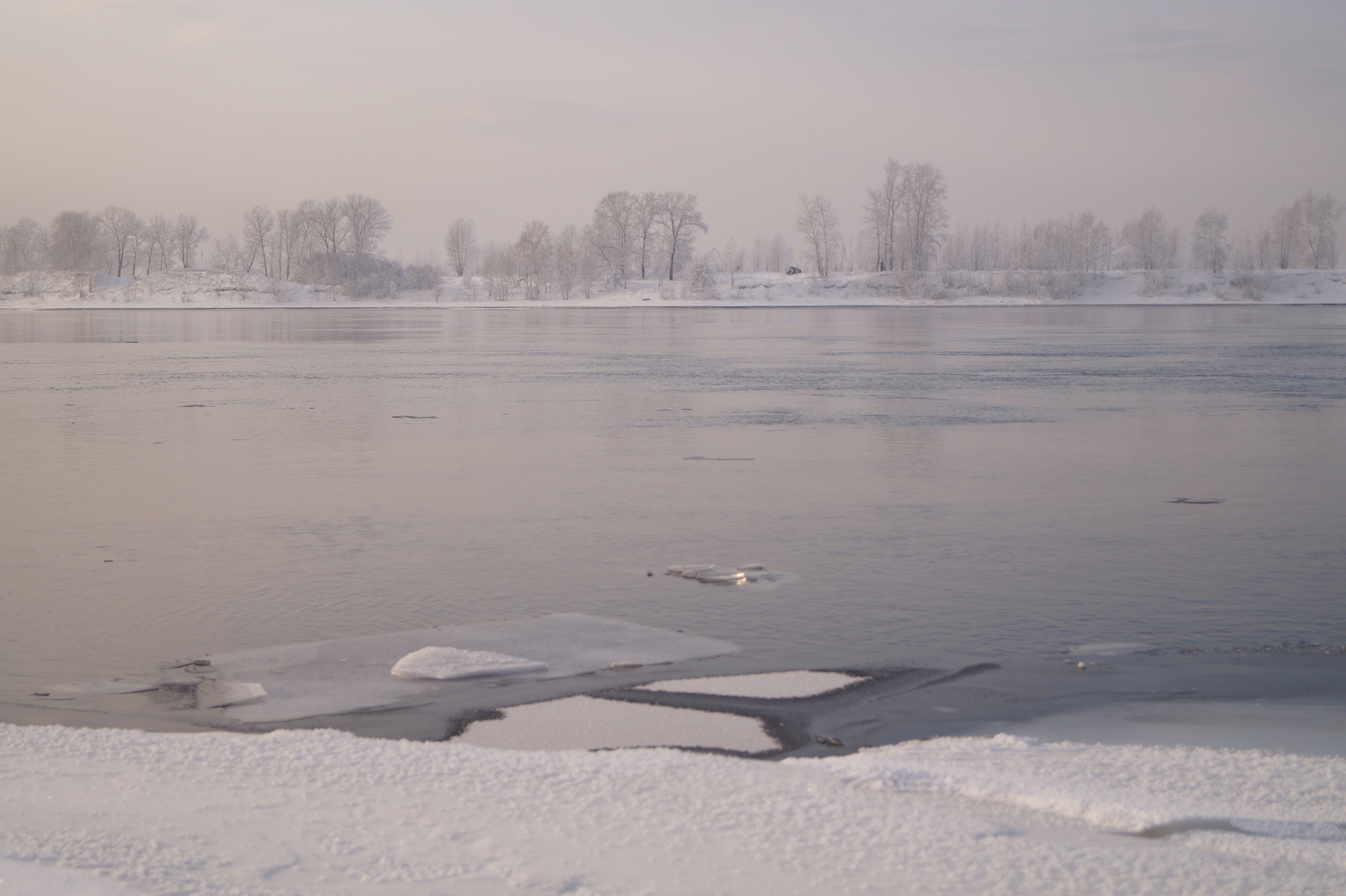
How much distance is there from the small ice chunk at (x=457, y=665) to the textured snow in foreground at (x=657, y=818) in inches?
38.4

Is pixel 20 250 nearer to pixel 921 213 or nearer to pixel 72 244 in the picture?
pixel 72 244

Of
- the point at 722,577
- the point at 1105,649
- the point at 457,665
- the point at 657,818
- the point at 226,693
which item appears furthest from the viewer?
the point at 722,577

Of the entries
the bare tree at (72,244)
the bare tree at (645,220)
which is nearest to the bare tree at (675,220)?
the bare tree at (645,220)

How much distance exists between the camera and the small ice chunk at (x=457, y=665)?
5.59 metres

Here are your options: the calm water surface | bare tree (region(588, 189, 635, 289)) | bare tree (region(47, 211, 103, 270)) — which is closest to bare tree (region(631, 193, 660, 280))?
bare tree (region(588, 189, 635, 289))

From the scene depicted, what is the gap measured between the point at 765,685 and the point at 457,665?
1.47m

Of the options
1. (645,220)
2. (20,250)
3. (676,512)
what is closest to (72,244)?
(20,250)

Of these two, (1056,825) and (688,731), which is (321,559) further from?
(1056,825)

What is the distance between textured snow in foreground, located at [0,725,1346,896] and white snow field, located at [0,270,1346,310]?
315ft

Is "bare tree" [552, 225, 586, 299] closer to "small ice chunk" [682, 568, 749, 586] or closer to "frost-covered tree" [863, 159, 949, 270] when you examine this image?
"frost-covered tree" [863, 159, 949, 270]

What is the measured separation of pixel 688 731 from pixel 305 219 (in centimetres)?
12804

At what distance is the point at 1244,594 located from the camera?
712 centimetres

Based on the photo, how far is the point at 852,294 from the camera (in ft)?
340

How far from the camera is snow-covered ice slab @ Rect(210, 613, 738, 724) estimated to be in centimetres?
526
